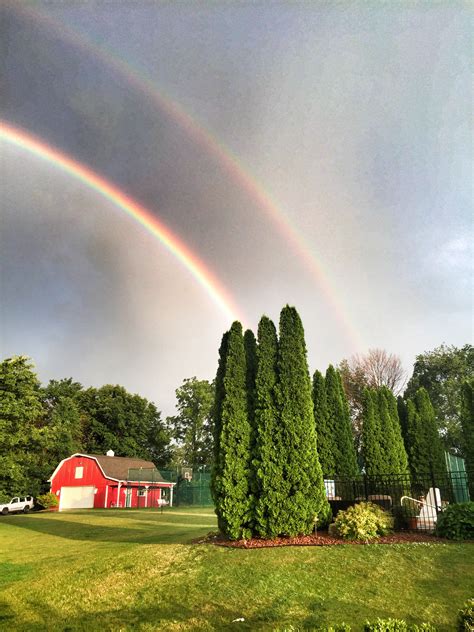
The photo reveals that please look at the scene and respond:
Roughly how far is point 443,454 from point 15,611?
19702mm

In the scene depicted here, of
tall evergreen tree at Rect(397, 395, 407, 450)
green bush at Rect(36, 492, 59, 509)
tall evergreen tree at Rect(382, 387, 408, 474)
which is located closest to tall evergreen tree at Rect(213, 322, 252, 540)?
tall evergreen tree at Rect(382, 387, 408, 474)

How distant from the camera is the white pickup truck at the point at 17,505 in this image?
35706mm

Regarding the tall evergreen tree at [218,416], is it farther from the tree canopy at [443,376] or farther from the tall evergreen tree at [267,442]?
the tree canopy at [443,376]

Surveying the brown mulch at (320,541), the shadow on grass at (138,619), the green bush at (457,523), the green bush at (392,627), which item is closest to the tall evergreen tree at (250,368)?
the brown mulch at (320,541)

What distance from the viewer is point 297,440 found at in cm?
1150

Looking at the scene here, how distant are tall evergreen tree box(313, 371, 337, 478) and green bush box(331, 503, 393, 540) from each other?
598cm

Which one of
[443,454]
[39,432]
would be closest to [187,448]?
[39,432]

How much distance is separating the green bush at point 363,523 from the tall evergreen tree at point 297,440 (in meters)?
0.77

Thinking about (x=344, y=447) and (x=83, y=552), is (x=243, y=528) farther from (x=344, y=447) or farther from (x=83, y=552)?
(x=344, y=447)

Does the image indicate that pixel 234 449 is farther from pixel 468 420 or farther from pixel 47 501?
pixel 47 501

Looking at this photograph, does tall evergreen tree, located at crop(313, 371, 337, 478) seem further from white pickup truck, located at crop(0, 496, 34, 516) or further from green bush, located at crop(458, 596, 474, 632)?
white pickup truck, located at crop(0, 496, 34, 516)

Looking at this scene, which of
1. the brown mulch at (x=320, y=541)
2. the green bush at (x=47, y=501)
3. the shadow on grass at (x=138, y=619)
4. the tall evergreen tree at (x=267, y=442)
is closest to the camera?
the shadow on grass at (x=138, y=619)

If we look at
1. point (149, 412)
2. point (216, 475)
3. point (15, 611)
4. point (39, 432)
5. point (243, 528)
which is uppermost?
point (149, 412)

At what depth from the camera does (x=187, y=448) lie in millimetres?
55344
